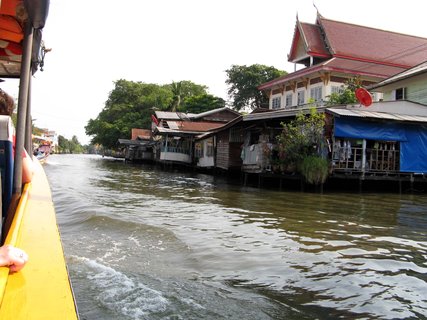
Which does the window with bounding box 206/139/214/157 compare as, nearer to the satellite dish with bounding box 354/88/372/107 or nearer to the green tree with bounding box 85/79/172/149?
the satellite dish with bounding box 354/88/372/107

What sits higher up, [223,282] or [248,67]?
[248,67]

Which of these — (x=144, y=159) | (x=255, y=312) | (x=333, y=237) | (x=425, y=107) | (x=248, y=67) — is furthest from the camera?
(x=144, y=159)

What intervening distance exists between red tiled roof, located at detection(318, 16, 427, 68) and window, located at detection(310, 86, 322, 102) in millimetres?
2436

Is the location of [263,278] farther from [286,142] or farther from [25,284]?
[286,142]

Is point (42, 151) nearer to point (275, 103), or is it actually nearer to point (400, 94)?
point (275, 103)

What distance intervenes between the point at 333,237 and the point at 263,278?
251cm

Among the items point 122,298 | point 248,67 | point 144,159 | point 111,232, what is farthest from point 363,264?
point 144,159

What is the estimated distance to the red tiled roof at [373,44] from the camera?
25.6 metres

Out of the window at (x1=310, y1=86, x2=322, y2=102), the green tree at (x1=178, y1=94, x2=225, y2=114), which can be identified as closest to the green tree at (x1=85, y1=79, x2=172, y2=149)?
the green tree at (x1=178, y1=94, x2=225, y2=114)

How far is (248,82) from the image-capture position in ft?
134

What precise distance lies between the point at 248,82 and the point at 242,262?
37281 mm

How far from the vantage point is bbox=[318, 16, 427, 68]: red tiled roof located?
25.6m

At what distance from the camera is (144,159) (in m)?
44.1

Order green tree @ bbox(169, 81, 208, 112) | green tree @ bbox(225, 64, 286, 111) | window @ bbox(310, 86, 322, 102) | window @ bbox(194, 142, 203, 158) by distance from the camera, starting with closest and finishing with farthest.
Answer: window @ bbox(310, 86, 322, 102)
window @ bbox(194, 142, 203, 158)
green tree @ bbox(225, 64, 286, 111)
green tree @ bbox(169, 81, 208, 112)
